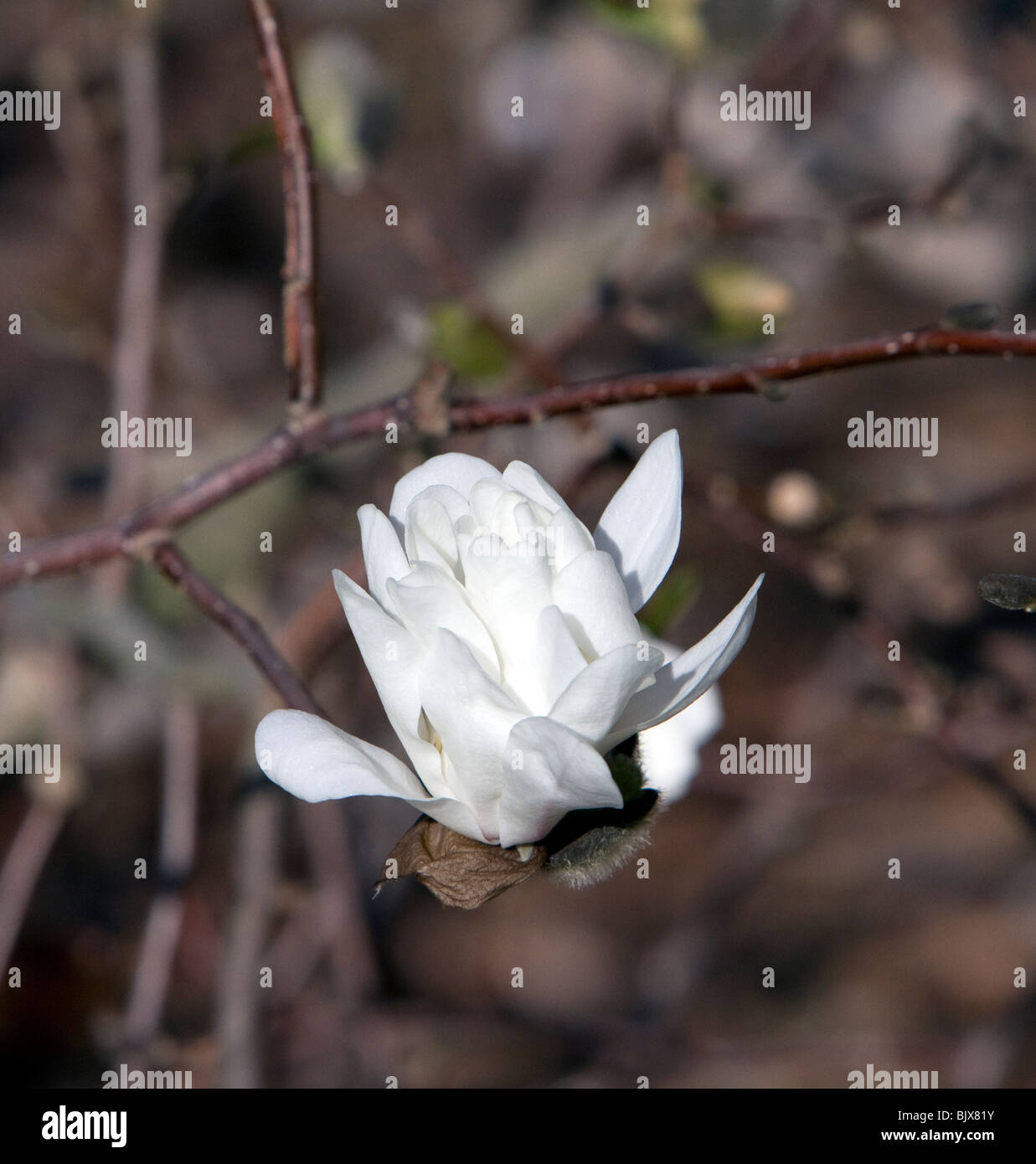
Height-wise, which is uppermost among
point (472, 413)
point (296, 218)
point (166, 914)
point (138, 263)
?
point (138, 263)

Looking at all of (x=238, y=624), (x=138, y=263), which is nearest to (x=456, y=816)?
(x=238, y=624)

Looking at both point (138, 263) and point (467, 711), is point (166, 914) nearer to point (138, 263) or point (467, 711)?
point (467, 711)

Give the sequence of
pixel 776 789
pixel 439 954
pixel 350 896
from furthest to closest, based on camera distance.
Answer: pixel 439 954 < pixel 776 789 < pixel 350 896

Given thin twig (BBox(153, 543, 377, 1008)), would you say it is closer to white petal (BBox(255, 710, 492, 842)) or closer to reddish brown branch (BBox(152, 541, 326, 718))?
reddish brown branch (BBox(152, 541, 326, 718))

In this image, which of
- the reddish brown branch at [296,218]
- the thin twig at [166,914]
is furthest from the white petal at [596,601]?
the thin twig at [166,914]

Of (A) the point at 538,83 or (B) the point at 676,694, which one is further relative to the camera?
(A) the point at 538,83

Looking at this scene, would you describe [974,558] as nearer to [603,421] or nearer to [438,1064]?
[603,421]
